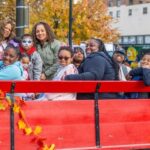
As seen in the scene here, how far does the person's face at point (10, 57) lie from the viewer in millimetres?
6102

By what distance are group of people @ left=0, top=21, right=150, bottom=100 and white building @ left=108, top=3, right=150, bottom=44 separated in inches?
2811

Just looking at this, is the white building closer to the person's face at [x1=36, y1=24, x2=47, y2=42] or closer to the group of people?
the group of people

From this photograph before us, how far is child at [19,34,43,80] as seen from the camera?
7508mm

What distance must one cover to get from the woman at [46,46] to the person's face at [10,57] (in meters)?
Result: 1.44

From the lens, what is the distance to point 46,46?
775 cm

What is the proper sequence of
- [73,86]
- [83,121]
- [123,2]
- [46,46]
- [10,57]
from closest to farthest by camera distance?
[73,86], [83,121], [10,57], [46,46], [123,2]

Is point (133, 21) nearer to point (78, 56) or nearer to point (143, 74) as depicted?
point (78, 56)

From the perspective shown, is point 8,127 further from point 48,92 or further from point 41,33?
point 41,33

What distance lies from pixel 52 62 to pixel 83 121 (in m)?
2.45

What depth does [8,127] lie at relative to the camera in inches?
205

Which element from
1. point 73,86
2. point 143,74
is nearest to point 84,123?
point 73,86

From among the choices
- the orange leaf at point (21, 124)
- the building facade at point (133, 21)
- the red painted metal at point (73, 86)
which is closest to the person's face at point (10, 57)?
the red painted metal at point (73, 86)

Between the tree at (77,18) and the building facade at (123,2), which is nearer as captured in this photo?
the tree at (77,18)

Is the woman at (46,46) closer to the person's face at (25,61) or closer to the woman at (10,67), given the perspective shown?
Result: the person's face at (25,61)
